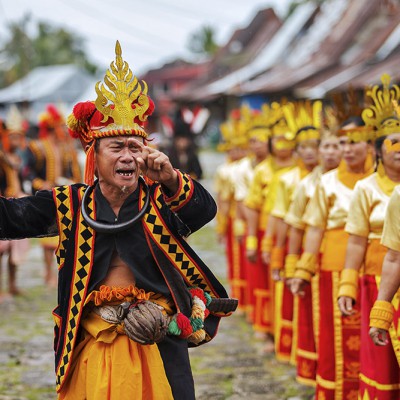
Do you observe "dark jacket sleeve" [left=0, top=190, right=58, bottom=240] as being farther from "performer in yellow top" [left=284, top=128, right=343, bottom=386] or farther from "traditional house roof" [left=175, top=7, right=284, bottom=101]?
"traditional house roof" [left=175, top=7, right=284, bottom=101]

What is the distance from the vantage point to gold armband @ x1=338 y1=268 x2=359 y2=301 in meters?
5.23

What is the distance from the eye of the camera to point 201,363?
7.74 metres

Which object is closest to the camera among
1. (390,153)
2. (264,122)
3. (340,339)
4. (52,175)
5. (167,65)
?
(390,153)

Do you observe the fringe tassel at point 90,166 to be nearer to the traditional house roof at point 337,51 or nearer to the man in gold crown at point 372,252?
the man in gold crown at point 372,252

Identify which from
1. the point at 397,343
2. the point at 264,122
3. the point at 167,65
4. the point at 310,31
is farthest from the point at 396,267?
the point at 167,65

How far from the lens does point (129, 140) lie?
3.94 meters

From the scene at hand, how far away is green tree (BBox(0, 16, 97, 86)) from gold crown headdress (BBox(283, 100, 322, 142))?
4506cm

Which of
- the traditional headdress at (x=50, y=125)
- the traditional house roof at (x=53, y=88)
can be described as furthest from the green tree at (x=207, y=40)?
the traditional headdress at (x=50, y=125)

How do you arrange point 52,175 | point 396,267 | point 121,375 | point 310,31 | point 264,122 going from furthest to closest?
point 310,31
point 52,175
point 264,122
point 396,267
point 121,375

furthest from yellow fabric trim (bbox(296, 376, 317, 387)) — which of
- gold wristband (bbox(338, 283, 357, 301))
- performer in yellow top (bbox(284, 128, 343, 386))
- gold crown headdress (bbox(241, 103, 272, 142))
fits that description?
gold crown headdress (bbox(241, 103, 272, 142))

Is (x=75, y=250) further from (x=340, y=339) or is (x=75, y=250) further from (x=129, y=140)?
(x=340, y=339)

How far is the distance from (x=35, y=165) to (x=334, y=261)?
21.5 feet

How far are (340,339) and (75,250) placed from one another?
2.73 meters

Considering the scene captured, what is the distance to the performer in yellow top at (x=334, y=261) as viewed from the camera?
6055mm
